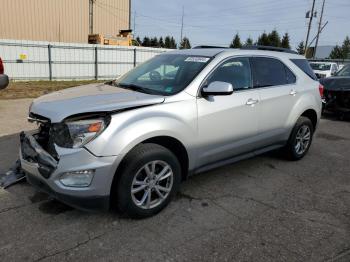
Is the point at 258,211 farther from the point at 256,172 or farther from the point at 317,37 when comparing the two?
the point at 317,37

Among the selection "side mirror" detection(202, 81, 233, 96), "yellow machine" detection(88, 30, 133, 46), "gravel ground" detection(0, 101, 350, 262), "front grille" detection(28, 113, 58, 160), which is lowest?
"gravel ground" detection(0, 101, 350, 262)

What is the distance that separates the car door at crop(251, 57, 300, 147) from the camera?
4445 mm

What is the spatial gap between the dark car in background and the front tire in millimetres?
7277

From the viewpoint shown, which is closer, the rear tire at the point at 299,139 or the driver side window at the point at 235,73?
the driver side window at the point at 235,73

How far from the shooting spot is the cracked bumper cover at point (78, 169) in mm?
2883

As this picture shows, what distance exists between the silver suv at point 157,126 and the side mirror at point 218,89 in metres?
0.01

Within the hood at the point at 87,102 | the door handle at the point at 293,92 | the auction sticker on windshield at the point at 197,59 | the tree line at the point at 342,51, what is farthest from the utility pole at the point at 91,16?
the tree line at the point at 342,51

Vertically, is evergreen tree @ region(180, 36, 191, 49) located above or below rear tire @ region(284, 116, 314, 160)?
above

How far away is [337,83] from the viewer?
9.36 meters

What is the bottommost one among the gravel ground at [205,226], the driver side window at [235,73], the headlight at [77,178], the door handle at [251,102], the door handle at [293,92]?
the gravel ground at [205,226]

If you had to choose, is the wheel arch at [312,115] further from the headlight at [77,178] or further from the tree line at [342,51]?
the tree line at [342,51]

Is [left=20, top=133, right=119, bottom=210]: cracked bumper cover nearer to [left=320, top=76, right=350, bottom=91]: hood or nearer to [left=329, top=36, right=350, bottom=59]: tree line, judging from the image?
[left=320, top=76, right=350, bottom=91]: hood

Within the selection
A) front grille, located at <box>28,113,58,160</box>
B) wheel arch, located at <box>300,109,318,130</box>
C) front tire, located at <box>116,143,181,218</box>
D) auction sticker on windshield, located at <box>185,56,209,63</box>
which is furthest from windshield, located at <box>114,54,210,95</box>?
wheel arch, located at <box>300,109,318,130</box>

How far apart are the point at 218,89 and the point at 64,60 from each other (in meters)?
15.9
